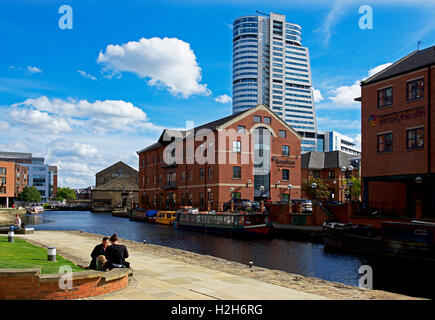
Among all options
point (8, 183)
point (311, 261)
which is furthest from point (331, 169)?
point (8, 183)

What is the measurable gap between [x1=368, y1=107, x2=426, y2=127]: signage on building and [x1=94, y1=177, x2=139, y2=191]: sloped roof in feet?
318

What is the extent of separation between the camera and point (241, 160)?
2415 inches

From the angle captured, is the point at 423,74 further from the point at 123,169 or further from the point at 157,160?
the point at 123,169

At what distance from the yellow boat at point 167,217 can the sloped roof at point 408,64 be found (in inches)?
1349

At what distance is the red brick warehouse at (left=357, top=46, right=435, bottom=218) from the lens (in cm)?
3422

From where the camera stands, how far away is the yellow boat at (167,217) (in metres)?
62.7

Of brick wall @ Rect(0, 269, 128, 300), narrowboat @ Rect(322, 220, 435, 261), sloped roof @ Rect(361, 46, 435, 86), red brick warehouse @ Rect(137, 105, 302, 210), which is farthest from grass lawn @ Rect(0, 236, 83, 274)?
red brick warehouse @ Rect(137, 105, 302, 210)

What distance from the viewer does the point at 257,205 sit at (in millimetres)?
53531

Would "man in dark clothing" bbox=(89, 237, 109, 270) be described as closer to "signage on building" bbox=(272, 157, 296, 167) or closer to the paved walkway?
the paved walkway

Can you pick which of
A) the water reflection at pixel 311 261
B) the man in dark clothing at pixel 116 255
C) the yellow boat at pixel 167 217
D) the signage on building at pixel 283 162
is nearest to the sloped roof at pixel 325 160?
the signage on building at pixel 283 162

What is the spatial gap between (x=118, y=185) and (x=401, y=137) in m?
101
